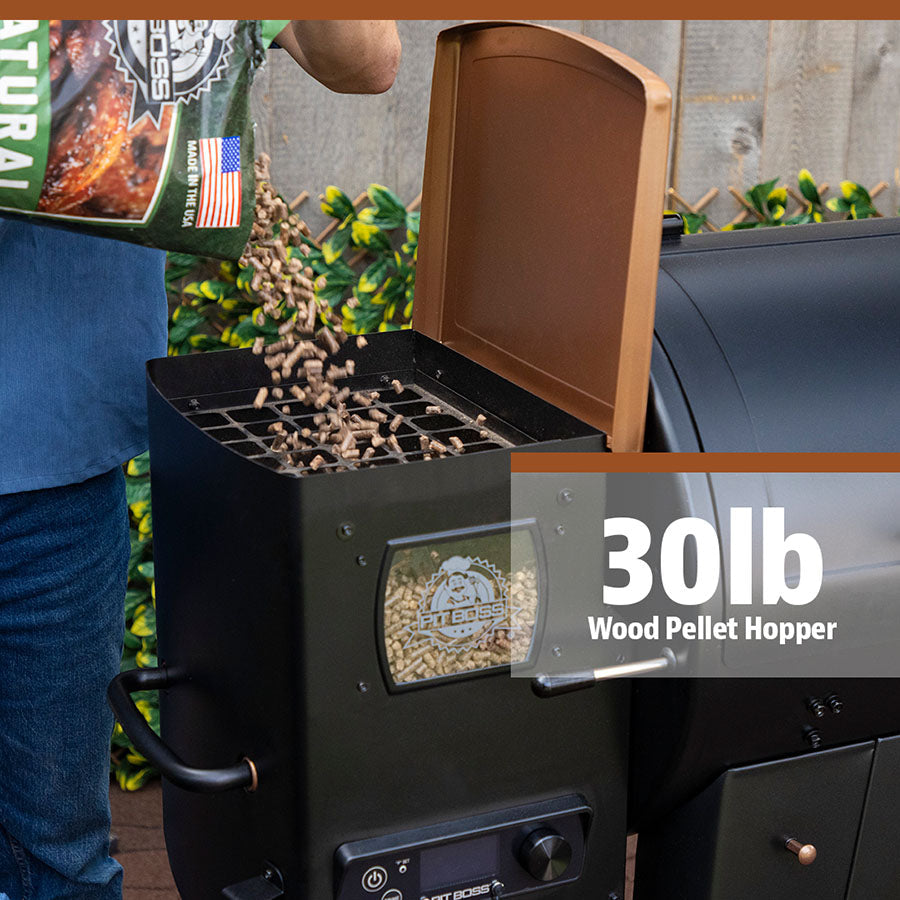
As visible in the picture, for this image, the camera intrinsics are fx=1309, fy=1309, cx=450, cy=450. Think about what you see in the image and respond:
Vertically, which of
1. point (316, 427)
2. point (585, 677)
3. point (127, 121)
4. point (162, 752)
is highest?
point (127, 121)

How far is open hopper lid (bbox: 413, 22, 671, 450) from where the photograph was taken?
1.18 metres

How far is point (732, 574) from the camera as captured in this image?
3.92ft

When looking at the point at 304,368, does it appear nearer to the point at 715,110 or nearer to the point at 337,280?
the point at 337,280

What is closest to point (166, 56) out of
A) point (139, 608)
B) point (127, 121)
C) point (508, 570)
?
point (127, 121)

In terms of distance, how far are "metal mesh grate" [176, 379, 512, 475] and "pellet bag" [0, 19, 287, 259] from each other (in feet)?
0.76

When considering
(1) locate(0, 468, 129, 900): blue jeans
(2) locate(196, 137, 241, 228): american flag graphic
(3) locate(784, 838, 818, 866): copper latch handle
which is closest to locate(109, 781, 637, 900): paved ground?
(1) locate(0, 468, 129, 900): blue jeans

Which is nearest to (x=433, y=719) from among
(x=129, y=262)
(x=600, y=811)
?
(x=600, y=811)

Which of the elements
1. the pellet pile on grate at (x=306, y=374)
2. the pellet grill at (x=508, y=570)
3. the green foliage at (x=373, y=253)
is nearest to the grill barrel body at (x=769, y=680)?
the pellet grill at (x=508, y=570)

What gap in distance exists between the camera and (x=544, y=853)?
1224 mm

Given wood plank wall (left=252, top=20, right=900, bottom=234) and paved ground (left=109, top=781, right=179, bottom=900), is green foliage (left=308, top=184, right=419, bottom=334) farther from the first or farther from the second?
paved ground (left=109, top=781, right=179, bottom=900)

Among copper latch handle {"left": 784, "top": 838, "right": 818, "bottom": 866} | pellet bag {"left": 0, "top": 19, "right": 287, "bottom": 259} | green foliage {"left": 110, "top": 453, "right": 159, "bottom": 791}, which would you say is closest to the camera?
pellet bag {"left": 0, "top": 19, "right": 287, "bottom": 259}

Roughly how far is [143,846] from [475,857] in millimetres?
1393

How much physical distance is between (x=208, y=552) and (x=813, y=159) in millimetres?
1868

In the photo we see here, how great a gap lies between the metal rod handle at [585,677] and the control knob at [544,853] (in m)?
0.15
